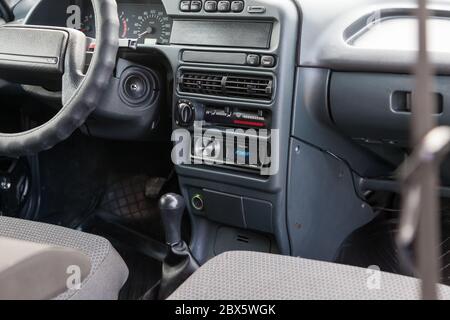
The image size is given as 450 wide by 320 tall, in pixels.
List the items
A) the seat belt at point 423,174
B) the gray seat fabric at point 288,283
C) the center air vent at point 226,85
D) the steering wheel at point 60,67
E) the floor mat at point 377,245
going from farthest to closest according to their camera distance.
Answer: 1. the floor mat at point 377,245
2. the center air vent at point 226,85
3. the steering wheel at point 60,67
4. the gray seat fabric at point 288,283
5. the seat belt at point 423,174

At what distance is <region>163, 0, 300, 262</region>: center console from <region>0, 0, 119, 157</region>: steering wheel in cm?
24

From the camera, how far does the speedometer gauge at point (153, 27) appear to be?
1.49m

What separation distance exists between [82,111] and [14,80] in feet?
1.14

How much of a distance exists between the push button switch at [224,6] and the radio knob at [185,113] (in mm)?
239

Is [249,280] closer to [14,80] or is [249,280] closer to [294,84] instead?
[294,84]

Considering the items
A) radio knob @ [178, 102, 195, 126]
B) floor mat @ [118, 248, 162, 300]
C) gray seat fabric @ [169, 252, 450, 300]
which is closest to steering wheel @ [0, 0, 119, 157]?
radio knob @ [178, 102, 195, 126]

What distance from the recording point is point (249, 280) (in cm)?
91

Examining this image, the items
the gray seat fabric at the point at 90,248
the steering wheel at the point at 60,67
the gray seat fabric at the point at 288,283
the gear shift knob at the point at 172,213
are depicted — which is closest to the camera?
the gray seat fabric at the point at 288,283

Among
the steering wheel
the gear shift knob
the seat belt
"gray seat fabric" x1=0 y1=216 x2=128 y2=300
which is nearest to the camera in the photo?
the seat belt

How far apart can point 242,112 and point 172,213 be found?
0.30 metres

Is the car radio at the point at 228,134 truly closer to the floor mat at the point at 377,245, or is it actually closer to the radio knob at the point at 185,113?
the radio knob at the point at 185,113

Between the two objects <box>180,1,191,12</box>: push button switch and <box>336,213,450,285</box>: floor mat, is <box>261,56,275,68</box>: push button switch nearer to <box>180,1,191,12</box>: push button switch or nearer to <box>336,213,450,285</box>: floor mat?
<box>180,1,191,12</box>: push button switch

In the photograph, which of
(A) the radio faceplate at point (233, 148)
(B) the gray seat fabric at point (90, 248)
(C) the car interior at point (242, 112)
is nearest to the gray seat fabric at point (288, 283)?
(C) the car interior at point (242, 112)

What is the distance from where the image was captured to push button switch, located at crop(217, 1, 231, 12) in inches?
53.0
